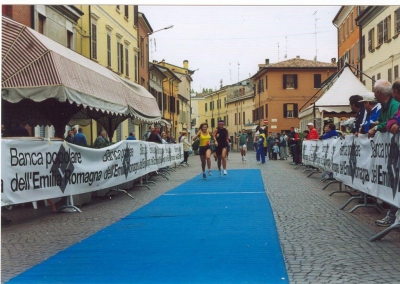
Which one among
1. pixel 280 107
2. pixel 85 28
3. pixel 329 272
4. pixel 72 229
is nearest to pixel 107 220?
pixel 72 229

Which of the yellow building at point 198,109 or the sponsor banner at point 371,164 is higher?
the yellow building at point 198,109

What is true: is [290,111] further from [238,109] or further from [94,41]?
[94,41]

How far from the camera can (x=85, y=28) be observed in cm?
2803

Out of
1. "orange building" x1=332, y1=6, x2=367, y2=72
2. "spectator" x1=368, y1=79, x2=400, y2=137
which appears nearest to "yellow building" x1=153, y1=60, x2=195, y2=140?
"orange building" x1=332, y1=6, x2=367, y2=72

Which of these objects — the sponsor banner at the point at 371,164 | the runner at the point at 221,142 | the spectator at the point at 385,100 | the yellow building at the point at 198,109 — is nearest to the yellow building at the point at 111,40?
the runner at the point at 221,142

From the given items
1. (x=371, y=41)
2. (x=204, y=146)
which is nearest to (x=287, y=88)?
(x=371, y=41)

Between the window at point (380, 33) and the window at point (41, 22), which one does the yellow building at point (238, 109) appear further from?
the window at point (41, 22)

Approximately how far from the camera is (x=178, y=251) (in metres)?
6.67

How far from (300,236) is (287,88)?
200 ft

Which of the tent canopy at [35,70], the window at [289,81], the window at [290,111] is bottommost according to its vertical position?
the tent canopy at [35,70]

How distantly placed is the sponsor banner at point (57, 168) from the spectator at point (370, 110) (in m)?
5.22

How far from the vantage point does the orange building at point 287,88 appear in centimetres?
6401

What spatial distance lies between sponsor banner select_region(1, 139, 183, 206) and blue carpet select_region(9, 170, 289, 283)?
4.48ft

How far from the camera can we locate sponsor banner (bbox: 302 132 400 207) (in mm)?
7619
